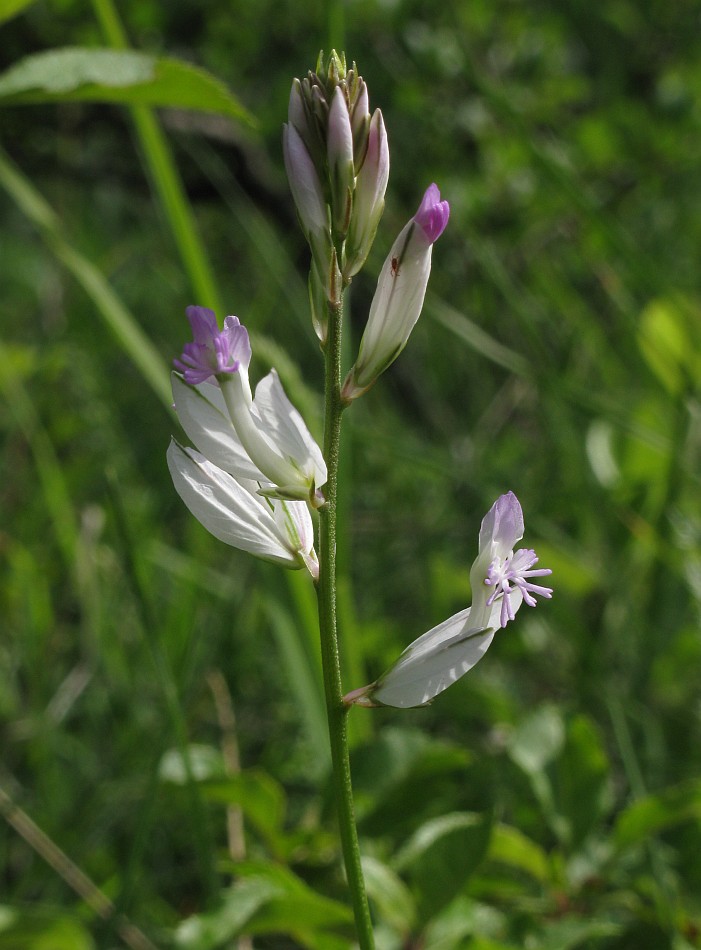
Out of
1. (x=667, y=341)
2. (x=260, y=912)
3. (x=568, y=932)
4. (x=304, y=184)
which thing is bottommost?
(x=568, y=932)

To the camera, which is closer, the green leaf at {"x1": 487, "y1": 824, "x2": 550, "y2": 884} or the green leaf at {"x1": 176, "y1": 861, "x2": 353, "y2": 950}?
the green leaf at {"x1": 176, "y1": 861, "x2": 353, "y2": 950}

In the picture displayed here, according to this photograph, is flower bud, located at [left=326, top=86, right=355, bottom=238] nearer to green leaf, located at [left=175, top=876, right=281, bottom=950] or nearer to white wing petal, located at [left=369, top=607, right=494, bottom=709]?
white wing petal, located at [left=369, top=607, right=494, bottom=709]

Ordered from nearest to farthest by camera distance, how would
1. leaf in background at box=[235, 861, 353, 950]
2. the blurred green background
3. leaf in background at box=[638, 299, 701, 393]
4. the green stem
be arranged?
the green stem → leaf in background at box=[235, 861, 353, 950] → the blurred green background → leaf in background at box=[638, 299, 701, 393]

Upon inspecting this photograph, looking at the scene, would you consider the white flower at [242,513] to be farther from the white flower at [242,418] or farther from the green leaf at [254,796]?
the green leaf at [254,796]

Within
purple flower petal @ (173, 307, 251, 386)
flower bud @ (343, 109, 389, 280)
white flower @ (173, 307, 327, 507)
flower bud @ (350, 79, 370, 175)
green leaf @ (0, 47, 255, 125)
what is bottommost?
white flower @ (173, 307, 327, 507)

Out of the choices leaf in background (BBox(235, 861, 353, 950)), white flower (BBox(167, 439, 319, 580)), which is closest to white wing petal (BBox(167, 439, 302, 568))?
white flower (BBox(167, 439, 319, 580))

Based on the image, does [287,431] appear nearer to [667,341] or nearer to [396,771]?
[396,771]

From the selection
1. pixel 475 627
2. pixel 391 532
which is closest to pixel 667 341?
pixel 391 532
